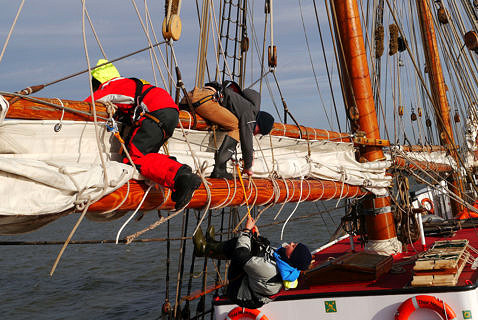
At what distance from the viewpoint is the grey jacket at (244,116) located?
462 centimetres

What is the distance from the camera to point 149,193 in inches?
132

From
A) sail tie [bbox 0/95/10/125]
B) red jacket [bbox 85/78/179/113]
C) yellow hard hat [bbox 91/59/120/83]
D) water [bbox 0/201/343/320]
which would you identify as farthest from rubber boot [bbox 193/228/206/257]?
water [bbox 0/201/343/320]

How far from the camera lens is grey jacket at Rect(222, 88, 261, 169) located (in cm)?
462

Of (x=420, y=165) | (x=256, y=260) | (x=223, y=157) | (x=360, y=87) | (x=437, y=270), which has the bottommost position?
(x=437, y=270)

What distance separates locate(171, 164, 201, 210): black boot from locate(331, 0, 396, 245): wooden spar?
4330 mm

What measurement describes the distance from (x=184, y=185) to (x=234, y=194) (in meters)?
1.03

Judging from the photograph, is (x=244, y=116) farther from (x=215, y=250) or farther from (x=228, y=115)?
(x=215, y=250)

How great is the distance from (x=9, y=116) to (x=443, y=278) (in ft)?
12.4

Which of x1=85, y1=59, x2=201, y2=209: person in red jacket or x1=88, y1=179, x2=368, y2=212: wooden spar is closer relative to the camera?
x1=88, y1=179, x2=368, y2=212: wooden spar

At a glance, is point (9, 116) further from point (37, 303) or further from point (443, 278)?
point (37, 303)

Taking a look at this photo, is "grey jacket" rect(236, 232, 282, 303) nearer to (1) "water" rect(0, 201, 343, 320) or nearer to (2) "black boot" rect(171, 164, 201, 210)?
(2) "black boot" rect(171, 164, 201, 210)

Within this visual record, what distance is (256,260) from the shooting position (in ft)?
12.8

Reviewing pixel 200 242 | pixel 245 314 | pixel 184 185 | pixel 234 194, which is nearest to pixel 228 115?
pixel 234 194

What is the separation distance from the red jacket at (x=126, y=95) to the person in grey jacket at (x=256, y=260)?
108 centimetres
